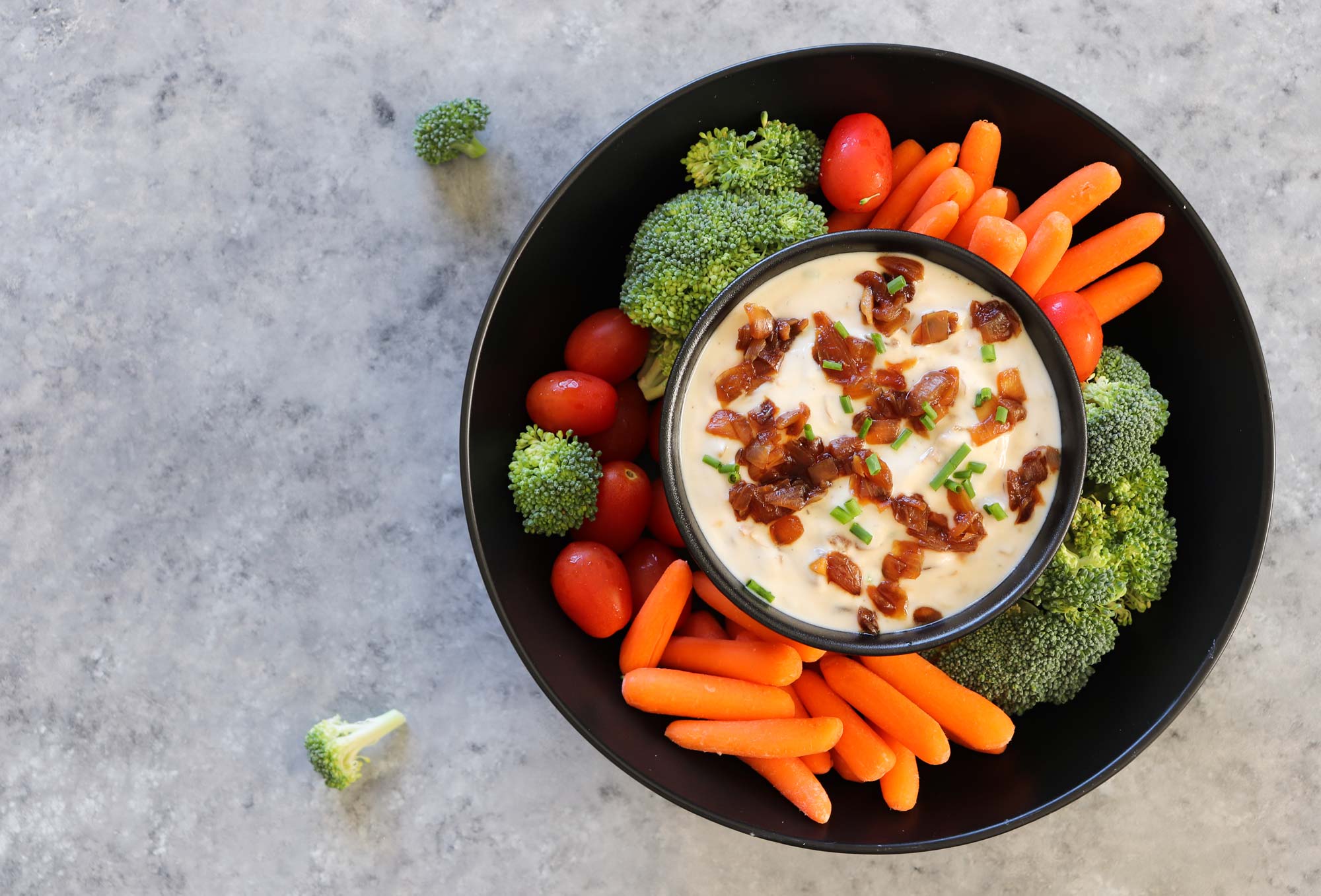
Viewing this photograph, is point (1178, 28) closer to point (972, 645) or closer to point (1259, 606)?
point (1259, 606)

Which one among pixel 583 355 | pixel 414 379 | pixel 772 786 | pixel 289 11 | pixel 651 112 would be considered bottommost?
pixel 772 786

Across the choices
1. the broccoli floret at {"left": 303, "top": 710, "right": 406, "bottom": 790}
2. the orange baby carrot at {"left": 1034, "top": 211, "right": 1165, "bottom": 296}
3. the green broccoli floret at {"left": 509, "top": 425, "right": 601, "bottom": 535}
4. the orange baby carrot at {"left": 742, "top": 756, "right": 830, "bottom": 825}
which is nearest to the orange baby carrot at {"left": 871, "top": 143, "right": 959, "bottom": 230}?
the orange baby carrot at {"left": 1034, "top": 211, "right": 1165, "bottom": 296}

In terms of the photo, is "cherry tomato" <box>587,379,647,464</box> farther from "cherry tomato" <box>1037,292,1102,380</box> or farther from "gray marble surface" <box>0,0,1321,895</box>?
"cherry tomato" <box>1037,292,1102,380</box>

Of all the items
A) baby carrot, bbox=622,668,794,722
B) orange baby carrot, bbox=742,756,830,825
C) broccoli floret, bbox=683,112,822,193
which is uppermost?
broccoli floret, bbox=683,112,822,193

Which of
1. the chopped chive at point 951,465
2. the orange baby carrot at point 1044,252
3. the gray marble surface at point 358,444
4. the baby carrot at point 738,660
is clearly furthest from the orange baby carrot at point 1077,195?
the baby carrot at point 738,660

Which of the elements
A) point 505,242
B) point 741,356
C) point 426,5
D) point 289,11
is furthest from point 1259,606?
point 289,11

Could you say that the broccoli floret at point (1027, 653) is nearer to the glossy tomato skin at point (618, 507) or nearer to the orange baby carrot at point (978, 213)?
the glossy tomato skin at point (618, 507)
